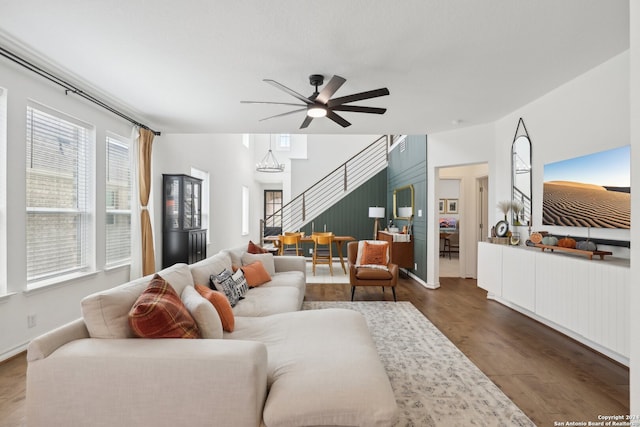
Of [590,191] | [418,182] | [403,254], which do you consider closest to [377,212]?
[403,254]

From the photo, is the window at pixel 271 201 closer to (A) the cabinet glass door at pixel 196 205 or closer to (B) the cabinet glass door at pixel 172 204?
(A) the cabinet glass door at pixel 196 205

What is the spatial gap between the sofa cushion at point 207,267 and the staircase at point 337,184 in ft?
18.2

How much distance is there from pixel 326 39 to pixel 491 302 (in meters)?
4.23

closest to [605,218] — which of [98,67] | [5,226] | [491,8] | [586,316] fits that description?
[586,316]

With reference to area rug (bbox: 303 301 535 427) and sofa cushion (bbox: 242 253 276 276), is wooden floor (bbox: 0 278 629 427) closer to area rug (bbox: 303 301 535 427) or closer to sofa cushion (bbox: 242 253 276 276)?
area rug (bbox: 303 301 535 427)

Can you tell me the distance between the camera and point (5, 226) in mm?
2852

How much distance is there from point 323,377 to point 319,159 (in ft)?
29.5

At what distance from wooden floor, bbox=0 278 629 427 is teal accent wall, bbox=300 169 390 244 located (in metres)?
4.65

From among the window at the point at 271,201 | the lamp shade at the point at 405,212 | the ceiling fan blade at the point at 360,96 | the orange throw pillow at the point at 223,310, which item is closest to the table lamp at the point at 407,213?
the lamp shade at the point at 405,212

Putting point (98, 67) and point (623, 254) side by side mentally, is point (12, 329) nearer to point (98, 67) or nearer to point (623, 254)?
point (98, 67)

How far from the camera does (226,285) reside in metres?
3.21

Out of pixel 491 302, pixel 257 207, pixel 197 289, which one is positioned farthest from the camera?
pixel 257 207

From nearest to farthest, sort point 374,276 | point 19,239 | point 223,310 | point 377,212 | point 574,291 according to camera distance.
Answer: point 223,310 < point 19,239 < point 574,291 < point 374,276 < point 377,212

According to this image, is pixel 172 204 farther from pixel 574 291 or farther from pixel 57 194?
pixel 574 291
